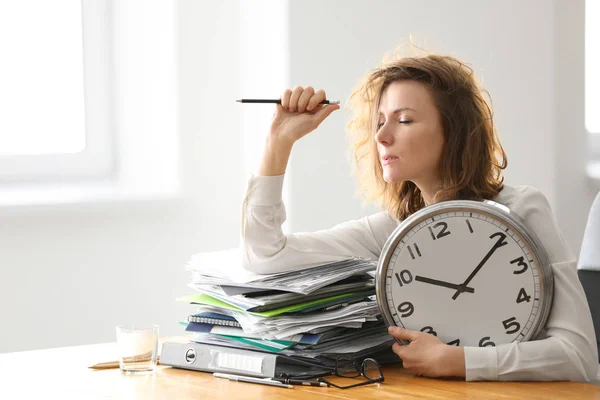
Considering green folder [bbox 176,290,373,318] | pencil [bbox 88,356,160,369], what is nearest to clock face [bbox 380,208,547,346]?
green folder [bbox 176,290,373,318]

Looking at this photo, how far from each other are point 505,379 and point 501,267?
178 millimetres

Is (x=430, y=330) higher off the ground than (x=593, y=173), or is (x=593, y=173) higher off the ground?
(x=593, y=173)

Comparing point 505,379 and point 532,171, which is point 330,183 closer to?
point 532,171

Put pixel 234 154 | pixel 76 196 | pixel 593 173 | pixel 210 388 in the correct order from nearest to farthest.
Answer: pixel 210 388 < pixel 593 173 < pixel 76 196 < pixel 234 154

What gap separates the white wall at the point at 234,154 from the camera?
2.79 metres

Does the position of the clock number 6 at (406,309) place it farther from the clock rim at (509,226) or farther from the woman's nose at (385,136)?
the woman's nose at (385,136)

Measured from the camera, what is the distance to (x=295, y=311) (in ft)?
4.91

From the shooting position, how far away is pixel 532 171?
2.80 m

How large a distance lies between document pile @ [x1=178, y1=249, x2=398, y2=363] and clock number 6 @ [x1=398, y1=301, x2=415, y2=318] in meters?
0.08

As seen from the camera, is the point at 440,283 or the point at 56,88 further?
the point at 56,88

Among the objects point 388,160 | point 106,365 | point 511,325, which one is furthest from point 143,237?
point 511,325

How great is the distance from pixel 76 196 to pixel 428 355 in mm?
2022

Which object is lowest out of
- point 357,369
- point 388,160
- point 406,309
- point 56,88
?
point 357,369

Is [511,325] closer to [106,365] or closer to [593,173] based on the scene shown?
[106,365]
